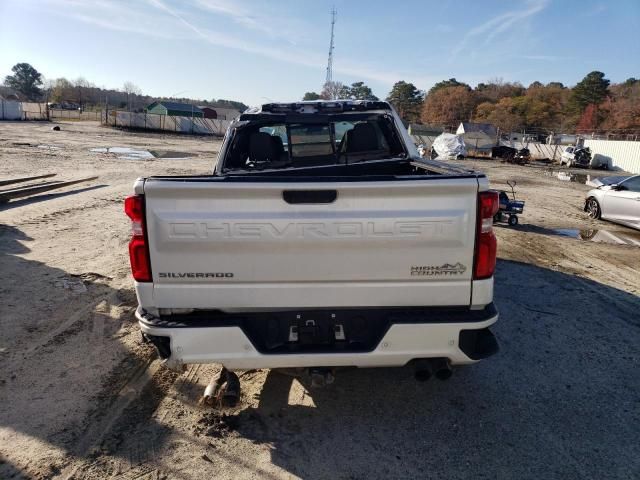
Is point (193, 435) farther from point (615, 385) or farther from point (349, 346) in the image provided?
point (615, 385)

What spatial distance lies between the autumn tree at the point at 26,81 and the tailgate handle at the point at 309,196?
12743cm

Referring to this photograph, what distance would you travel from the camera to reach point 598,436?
9.95 ft

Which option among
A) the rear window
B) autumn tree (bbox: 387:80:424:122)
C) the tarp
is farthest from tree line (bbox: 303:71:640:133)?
the rear window

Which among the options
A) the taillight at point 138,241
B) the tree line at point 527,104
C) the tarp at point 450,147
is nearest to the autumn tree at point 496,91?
the tree line at point 527,104

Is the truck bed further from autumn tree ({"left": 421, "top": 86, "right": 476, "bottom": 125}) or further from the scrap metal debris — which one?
autumn tree ({"left": 421, "top": 86, "right": 476, "bottom": 125})

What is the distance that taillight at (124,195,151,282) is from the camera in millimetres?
2566

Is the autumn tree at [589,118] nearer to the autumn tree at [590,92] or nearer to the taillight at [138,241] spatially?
the autumn tree at [590,92]

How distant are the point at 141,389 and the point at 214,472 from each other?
45.1 inches

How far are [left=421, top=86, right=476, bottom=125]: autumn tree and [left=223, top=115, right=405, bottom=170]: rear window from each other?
346 feet

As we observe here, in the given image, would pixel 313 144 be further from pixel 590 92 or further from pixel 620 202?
pixel 590 92

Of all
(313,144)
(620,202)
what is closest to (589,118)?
(620,202)

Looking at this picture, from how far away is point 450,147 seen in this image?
41.1 meters

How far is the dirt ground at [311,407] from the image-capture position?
8.87 feet

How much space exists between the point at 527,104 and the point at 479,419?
110 meters
